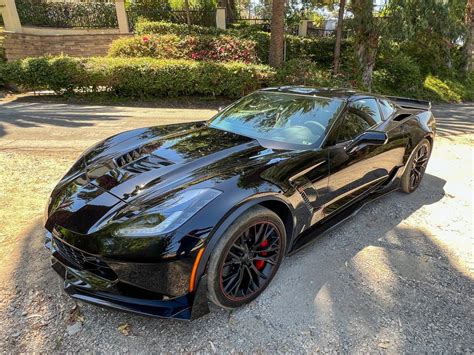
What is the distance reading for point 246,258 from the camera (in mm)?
2309

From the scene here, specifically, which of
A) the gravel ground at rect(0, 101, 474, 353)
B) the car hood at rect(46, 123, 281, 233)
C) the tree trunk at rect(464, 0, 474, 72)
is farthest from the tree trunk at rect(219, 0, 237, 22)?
the car hood at rect(46, 123, 281, 233)

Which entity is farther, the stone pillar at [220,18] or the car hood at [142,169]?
the stone pillar at [220,18]

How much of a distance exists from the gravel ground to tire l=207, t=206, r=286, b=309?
14 cm

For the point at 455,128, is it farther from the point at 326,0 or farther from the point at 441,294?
the point at 326,0

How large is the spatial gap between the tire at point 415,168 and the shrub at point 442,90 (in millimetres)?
11068

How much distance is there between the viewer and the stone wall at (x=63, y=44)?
13.4 meters

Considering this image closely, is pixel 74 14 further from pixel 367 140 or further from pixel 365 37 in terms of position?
pixel 367 140

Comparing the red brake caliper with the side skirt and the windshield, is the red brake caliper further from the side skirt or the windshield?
the windshield

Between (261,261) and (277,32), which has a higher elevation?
(277,32)

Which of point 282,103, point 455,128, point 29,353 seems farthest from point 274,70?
point 29,353

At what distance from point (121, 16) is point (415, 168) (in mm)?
14897

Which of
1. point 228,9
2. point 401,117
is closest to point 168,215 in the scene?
point 401,117

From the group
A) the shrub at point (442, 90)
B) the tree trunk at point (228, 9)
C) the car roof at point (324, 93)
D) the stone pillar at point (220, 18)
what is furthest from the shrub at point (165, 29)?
the car roof at point (324, 93)

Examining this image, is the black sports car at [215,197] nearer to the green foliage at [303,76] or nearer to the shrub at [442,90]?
the green foliage at [303,76]
